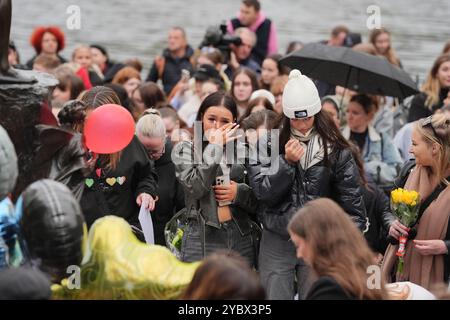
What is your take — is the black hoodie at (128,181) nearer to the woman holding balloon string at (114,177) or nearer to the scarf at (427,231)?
the woman holding balloon string at (114,177)

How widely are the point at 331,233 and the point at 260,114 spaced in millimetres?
2666

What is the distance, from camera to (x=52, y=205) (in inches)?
164

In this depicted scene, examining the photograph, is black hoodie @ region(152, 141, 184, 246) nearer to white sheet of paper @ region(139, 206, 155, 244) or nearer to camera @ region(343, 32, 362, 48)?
white sheet of paper @ region(139, 206, 155, 244)

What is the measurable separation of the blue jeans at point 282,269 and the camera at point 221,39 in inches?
225

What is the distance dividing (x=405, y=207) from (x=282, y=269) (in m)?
0.78

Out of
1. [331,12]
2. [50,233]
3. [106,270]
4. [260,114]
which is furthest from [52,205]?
[331,12]

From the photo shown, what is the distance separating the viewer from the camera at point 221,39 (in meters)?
11.5

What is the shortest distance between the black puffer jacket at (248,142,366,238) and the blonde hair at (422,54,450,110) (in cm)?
393

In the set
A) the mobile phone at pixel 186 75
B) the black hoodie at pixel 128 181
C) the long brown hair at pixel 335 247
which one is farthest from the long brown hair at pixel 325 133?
the mobile phone at pixel 186 75

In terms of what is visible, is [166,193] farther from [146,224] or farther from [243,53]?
[243,53]

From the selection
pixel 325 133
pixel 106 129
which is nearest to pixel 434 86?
pixel 325 133

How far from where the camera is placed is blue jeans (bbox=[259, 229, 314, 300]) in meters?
5.95

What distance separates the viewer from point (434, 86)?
9828mm
